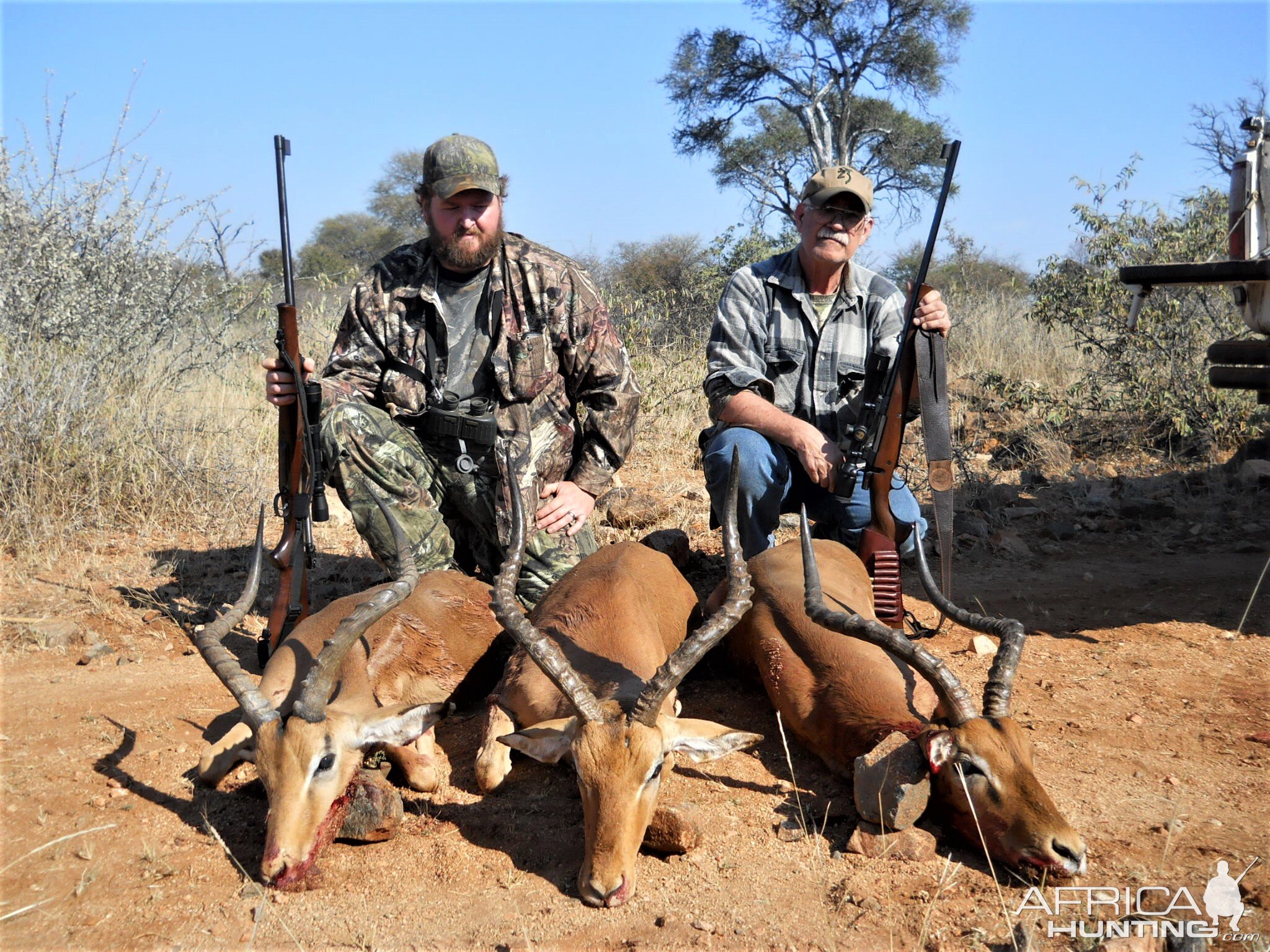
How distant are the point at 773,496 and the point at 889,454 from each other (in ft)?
2.17

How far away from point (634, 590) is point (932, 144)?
20283mm

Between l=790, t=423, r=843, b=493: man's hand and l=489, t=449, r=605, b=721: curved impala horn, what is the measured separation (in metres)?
1.80

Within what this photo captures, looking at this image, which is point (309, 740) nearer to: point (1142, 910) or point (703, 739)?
point (703, 739)

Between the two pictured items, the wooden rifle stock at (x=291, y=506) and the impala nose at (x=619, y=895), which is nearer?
the impala nose at (x=619, y=895)

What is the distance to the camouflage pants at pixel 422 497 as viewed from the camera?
18.0ft

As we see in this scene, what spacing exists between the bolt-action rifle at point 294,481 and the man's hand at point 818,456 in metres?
2.40

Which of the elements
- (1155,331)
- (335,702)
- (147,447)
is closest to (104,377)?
(147,447)

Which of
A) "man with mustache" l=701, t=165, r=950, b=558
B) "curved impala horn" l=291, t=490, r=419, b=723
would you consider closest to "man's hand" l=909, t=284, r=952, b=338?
"man with mustache" l=701, t=165, r=950, b=558

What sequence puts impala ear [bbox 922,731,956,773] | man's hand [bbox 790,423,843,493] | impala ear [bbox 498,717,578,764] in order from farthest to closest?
man's hand [bbox 790,423,843,493] → impala ear [bbox 498,717,578,764] → impala ear [bbox 922,731,956,773]

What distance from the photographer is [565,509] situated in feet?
18.9

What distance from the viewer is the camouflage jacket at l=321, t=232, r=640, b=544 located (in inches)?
231

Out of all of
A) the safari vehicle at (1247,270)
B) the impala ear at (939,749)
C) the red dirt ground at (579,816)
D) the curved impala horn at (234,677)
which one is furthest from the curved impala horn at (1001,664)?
the curved impala horn at (234,677)

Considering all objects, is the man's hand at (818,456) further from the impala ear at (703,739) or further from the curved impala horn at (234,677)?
the curved impala horn at (234,677)

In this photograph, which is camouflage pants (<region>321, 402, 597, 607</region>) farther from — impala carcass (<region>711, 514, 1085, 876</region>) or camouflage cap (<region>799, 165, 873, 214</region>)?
camouflage cap (<region>799, 165, 873, 214</region>)
